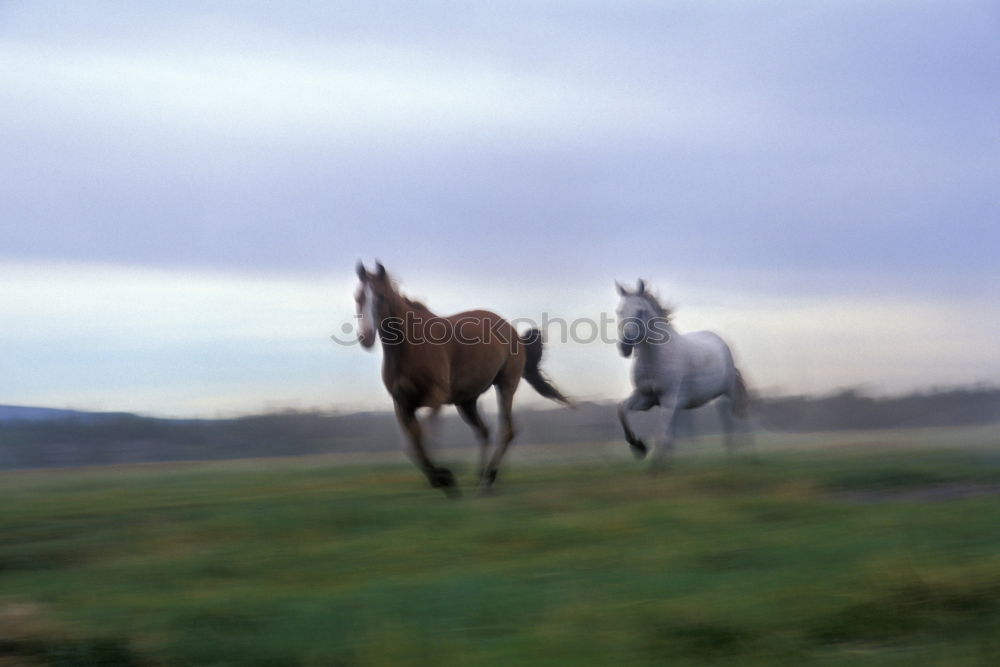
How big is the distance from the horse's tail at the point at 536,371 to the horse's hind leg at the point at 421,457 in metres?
3.89

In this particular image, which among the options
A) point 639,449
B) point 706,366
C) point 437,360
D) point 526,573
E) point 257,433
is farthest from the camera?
point 257,433

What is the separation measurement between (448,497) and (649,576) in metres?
4.70

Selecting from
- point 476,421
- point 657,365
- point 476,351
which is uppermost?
point 476,351

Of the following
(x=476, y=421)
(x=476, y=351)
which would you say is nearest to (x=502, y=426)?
(x=476, y=421)

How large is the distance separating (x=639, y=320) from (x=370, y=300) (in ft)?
12.2

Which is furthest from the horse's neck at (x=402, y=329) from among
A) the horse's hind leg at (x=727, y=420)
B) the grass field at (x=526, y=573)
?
the horse's hind leg at (x=727, y=420)

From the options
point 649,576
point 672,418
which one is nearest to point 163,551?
point 649,576

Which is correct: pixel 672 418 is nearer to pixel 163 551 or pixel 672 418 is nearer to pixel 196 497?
pixel 196 497

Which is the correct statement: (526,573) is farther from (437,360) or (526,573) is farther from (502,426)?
(502,426)

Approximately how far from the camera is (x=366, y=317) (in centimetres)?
1062

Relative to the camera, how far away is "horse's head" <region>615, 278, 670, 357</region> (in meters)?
13.1

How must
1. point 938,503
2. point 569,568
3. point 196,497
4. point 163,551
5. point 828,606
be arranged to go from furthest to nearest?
point 196,497
point 938,503
point 163,551
point 569,568
point 828,606

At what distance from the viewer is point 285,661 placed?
15.3ft

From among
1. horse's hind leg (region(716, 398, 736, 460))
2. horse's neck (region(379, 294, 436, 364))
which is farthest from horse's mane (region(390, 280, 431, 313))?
horse's hind leg (region(716, 398, 736, 460))
